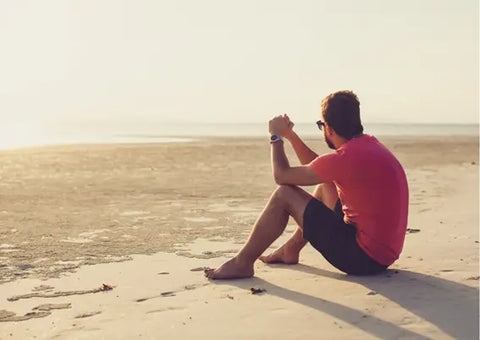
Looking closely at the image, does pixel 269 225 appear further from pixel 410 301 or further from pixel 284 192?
pixel 410 301

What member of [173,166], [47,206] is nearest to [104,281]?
[47,206]

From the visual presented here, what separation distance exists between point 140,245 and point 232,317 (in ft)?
8.31

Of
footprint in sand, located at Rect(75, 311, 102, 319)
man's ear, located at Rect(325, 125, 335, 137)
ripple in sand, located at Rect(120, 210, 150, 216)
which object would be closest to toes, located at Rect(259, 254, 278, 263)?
man's ear, located at Rect(325, 125, 335, 137)

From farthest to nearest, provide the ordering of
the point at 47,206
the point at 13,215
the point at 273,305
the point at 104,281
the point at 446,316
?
the point at 47,206, the point at 13,215, the point at 104,281, the point at 273,305, the point at 446,316

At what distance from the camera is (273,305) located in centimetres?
410

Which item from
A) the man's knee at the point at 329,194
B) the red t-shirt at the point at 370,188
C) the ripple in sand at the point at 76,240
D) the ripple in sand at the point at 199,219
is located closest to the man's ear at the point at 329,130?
the red t-shirt at the point at 370,188

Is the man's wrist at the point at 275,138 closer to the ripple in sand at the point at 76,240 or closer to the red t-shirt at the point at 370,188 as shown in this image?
the red t-shirt at the point at 370,188

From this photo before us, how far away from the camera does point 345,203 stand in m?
4.51

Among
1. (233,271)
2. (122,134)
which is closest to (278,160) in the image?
(233,271)

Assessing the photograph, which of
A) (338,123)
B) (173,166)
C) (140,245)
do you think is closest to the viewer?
(338,123)

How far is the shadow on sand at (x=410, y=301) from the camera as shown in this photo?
3.64 m

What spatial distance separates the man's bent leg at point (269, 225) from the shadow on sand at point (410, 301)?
91 millimetres

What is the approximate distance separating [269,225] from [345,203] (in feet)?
1.82

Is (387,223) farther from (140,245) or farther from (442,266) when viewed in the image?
(140,245)
